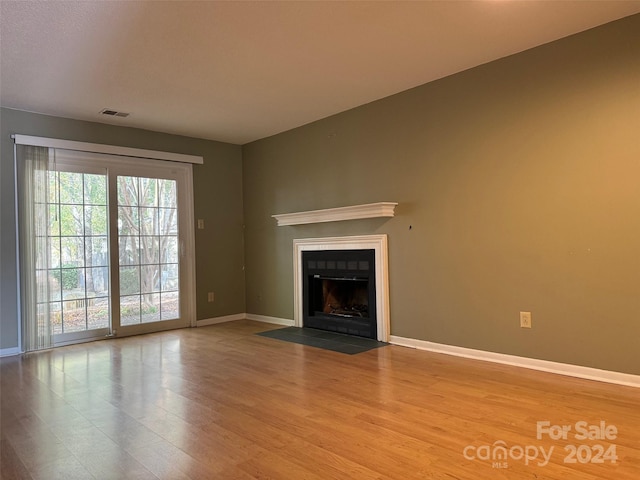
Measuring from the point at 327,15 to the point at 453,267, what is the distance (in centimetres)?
222

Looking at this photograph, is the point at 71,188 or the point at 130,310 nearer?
the point at 71,188

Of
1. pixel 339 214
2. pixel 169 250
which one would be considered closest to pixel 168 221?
pixel 169 250

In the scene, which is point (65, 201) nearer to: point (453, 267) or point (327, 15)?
point (327, 15)

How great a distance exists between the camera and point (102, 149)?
477 cm

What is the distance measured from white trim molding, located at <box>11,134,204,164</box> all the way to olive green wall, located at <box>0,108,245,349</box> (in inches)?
2.6

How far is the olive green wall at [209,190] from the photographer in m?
4.54

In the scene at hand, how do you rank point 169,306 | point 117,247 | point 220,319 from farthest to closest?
point 220,319 → point 169,306 → point 117,247

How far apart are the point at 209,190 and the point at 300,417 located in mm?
3892

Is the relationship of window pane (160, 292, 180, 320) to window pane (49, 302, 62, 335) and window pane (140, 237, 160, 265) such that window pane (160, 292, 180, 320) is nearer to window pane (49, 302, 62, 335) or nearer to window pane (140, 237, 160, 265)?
window pane (140, 237, 160, 265)

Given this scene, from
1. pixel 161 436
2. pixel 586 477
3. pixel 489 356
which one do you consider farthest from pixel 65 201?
pixel 586 477

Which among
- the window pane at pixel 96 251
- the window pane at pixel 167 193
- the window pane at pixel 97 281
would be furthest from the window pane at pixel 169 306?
the window pane at pixel 167 193

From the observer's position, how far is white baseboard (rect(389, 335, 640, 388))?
9.41 ft

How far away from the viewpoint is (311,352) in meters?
3.95

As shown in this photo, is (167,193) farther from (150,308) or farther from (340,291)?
(340,291)
